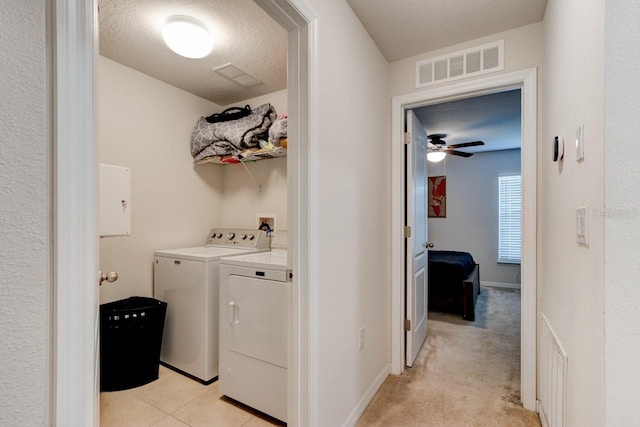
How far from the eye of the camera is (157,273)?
258cm

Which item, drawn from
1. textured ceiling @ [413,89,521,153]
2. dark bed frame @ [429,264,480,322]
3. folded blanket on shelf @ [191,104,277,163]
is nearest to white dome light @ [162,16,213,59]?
folded blanket on shelf @ [191,104,277,163]

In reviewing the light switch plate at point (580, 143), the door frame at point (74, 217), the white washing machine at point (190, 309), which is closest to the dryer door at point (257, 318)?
the white washing machine at point (190, 309)

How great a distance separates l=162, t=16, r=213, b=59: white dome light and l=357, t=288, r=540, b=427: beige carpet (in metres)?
2.54

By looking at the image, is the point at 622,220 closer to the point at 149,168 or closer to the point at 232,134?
the point at 232,134

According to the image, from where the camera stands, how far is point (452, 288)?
3.82 m

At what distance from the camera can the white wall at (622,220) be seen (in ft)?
2.60

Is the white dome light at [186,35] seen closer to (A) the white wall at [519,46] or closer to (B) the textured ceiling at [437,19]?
(B) the textured ceiling at [437,19]

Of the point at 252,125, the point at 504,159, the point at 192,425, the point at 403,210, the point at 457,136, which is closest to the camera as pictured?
the point at 192,425

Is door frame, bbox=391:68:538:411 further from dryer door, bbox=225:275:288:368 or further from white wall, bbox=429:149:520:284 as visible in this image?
white wall, bbox=429:149:520:284

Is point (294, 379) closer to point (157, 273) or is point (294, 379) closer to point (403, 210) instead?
point (403, 210)

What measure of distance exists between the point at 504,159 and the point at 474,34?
3.94 m

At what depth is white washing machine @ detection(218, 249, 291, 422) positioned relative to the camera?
1.79m

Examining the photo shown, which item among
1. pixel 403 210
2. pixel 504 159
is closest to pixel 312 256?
pixel 403 210

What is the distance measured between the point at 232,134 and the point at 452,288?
3.15 metres
